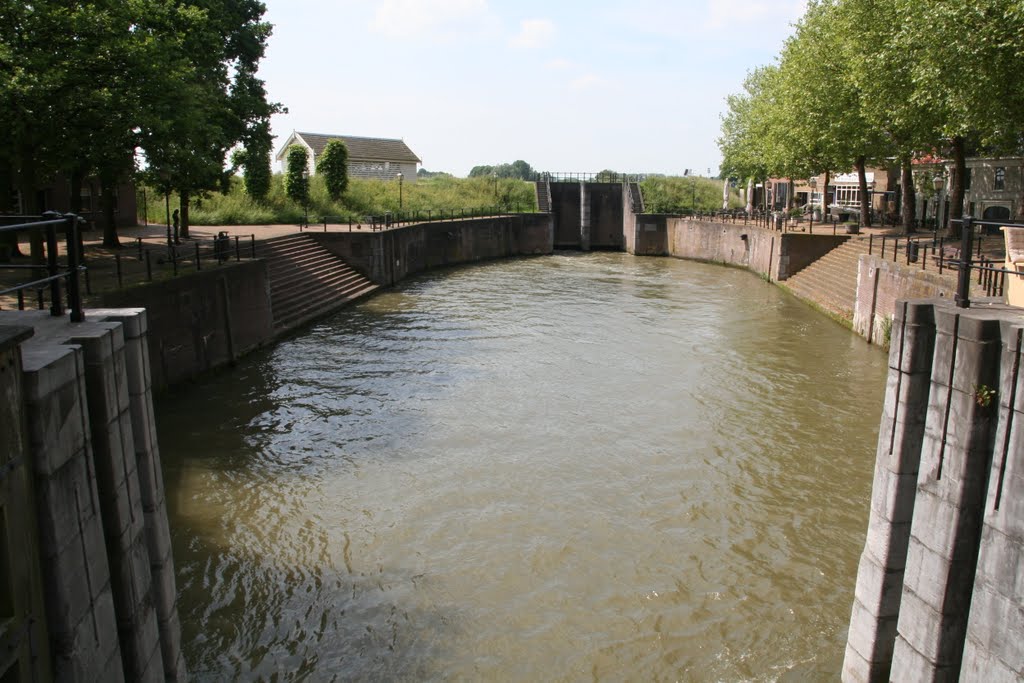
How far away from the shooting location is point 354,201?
53.3m

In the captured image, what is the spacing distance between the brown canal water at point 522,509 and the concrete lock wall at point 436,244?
1133 cm

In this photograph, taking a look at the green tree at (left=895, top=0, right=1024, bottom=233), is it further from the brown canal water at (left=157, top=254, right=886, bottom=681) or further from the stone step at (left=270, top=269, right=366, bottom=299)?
the stone step at (left=270, top=269, right=366, bottom=299)

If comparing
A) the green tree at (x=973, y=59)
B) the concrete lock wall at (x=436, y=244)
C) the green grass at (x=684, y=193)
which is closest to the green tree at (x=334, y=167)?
the concrete lock wall at (x=436, y=244)

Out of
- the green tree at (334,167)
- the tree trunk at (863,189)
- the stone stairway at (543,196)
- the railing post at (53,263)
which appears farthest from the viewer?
the stone stairway at (543,196)

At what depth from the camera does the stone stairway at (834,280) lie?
2886cm

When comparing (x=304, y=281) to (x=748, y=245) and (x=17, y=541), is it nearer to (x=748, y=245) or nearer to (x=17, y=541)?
(x=748, y=245)

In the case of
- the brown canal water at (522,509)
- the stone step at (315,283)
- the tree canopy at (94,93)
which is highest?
the tree canopy at (94,93)

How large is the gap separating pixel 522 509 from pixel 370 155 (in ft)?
193

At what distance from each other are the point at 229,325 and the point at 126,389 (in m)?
15.9

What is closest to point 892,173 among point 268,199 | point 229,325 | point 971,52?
point 971,52

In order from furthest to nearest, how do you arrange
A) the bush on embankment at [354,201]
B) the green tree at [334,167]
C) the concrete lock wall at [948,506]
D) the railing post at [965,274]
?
the green tree at [334,167]
the bush on embankment at [354,201]
the railing post at [965,274]
the concrete lock wall at [948,506]

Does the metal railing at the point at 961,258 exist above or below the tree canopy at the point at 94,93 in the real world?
below

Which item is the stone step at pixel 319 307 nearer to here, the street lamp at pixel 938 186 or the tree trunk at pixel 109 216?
the tree trunk at pixel 109 216

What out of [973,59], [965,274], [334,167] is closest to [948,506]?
[965,274]
